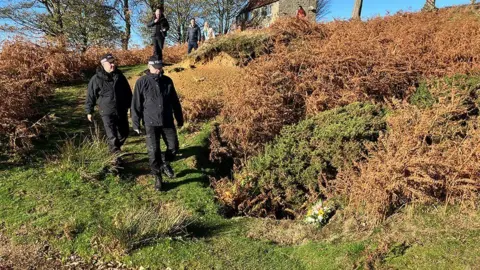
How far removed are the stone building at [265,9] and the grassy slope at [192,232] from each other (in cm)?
3277

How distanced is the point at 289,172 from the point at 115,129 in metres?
3.03

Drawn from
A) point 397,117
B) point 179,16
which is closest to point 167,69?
point 397,117

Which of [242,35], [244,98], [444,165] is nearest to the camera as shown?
[444,165]

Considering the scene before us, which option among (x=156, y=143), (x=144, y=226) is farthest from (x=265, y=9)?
(x=144, y=226)

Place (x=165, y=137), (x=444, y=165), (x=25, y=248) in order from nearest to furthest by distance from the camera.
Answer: (x=25, y=248), (x=444, y=165), (x=165, y=137)

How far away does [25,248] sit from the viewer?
440cm

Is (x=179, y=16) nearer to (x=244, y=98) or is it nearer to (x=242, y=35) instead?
(x=242, y=35)

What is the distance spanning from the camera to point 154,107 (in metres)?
5.86

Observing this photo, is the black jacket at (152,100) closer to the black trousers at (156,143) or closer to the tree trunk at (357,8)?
the black trousers at (156,143)

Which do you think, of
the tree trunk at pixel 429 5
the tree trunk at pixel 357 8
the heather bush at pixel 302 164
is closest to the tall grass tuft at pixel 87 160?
the heather bush at pixel 302 164

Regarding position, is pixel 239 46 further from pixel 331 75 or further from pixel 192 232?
pixel 192 232

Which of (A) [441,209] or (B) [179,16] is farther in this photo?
(B) [179,16]

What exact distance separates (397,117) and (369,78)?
80.9 inches

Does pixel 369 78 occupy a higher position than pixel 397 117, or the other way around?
pixel 369 78
